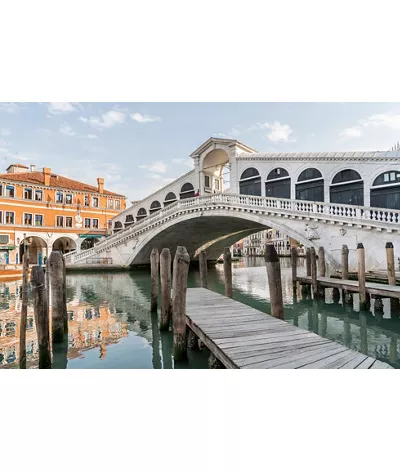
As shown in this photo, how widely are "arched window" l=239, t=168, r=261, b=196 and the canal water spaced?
17.8 feet

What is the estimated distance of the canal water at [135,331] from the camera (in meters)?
2.91

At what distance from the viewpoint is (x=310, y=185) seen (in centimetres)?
961

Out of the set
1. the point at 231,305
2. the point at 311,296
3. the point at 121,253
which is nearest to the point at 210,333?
the point at 231,305

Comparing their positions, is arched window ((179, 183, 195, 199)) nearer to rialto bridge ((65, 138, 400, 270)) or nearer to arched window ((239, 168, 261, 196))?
rialto bridge ((65, 138, 400, 270))

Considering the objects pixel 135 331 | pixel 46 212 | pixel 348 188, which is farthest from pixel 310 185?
pixel 46 212

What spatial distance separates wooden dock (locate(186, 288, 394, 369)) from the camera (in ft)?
6.18

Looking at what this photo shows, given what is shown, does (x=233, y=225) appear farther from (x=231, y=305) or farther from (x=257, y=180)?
(x=231, y=305)

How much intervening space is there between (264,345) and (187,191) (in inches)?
471

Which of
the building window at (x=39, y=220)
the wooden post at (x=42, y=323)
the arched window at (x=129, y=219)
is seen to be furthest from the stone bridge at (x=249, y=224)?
the wooden post at (x=42, y=323)

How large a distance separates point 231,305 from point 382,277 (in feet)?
10.8

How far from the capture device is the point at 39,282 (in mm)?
2697

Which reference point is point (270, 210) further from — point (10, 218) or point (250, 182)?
point (10, 218)

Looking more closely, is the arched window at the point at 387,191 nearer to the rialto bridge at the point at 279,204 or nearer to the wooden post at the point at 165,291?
the rialto bridge at the point at 279,204

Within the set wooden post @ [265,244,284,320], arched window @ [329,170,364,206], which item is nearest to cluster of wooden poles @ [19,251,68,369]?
wooden post @ [265,244,284,320]
